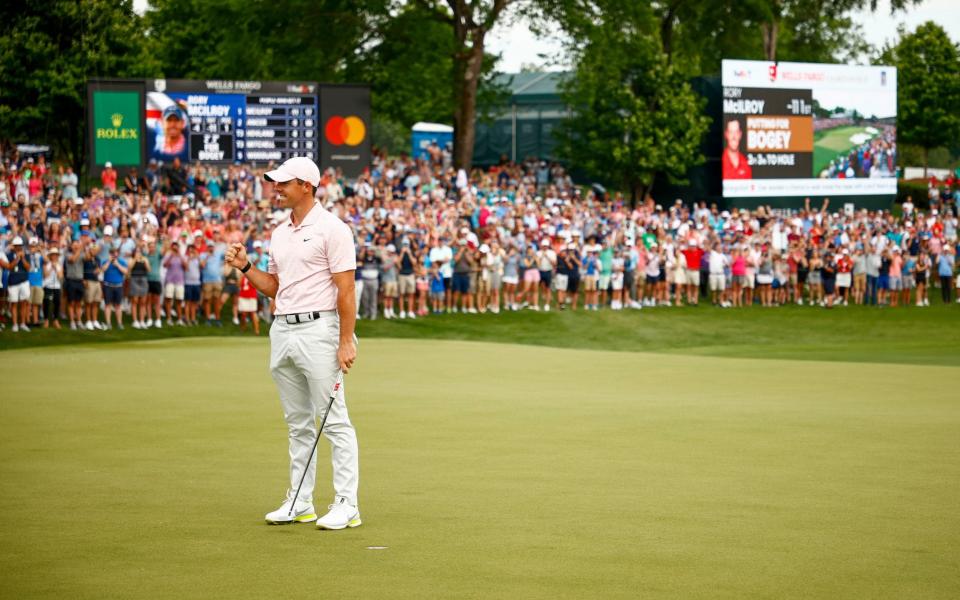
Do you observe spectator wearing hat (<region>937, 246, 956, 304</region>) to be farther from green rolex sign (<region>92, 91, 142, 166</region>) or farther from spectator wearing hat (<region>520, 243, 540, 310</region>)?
green rolex sign (<region>92, 91, 142, 166</region>)

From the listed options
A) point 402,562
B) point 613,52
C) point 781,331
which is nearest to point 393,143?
point 613,52

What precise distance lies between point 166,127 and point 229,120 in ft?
5.68

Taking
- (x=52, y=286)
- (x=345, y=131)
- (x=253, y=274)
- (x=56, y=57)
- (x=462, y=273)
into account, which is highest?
(x=56, y=57)

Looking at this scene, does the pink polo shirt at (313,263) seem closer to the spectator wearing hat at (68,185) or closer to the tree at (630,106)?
the spectator wearing hat at (68,185)

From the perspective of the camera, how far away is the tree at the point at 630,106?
44375mm

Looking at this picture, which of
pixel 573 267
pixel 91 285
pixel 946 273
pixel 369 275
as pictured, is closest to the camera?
pixel 91 285

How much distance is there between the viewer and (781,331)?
34.1 m

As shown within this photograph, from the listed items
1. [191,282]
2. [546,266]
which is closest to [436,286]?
[546,266]

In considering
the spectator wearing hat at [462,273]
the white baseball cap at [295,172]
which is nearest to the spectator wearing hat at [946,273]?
the spectator wearing hat at [462,273]

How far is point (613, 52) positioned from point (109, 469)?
37247 millimetres

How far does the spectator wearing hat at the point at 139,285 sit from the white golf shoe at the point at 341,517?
70.9 ft

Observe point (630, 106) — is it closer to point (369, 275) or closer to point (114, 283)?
point (369, 275)

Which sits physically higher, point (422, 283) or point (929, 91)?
point (929, 91)

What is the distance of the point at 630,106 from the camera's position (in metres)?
47.4
